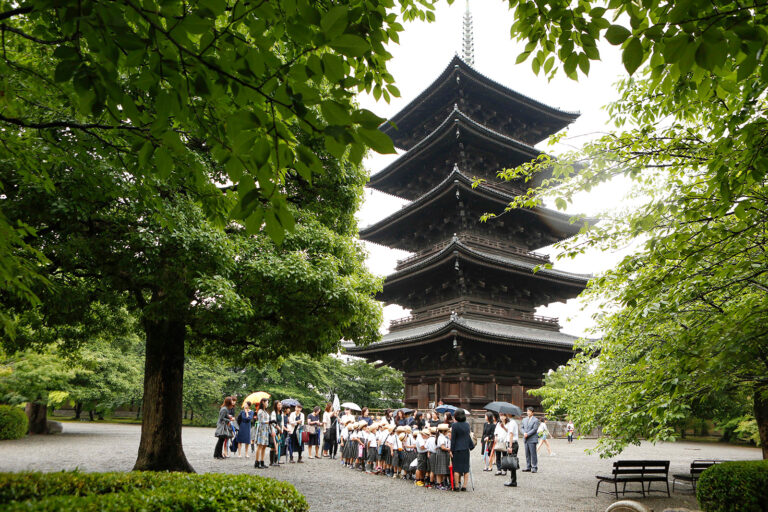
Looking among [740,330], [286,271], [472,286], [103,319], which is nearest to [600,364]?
[740,330]

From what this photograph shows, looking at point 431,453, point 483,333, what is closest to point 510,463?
point 431,453

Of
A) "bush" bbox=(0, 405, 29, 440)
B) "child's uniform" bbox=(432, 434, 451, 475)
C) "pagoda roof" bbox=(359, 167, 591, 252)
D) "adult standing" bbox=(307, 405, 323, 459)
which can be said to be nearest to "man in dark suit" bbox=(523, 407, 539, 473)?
"child's uniform" bbox=(432, 434, 451, 475)

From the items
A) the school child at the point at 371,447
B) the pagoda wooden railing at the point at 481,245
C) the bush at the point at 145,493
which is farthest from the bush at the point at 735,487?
the pagoda wooden railing at the point at 481,245

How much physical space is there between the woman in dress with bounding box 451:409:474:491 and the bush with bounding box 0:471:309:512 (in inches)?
196

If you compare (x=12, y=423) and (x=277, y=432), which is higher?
(x=277, y=432)

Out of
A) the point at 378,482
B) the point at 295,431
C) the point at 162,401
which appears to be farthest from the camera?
the point at 295,431

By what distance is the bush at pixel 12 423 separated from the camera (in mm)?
17359

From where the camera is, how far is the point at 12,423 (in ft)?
57.9

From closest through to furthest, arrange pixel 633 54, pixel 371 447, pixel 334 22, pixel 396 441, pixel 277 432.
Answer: pixel 334 22, pixel 633 54, pixel 396 441, pixel 371 447, pixel 277 432

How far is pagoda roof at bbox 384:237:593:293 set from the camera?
20555mm

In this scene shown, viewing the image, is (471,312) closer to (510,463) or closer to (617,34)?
(510,463)

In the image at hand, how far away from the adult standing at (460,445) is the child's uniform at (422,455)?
0.85 metres

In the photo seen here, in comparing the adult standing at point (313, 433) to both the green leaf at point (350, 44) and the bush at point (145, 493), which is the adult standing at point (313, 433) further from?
the green leaf at point (350, 44)

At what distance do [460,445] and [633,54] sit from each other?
8384 millimetres
